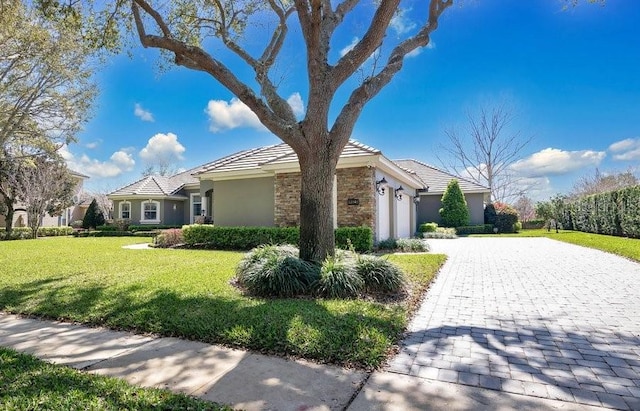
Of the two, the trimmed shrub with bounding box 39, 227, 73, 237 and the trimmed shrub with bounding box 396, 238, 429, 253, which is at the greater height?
the trimmed shrub with bounding box 39, 227, 73, 237

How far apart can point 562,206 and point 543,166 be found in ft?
42.9

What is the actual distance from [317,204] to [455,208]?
19231mm

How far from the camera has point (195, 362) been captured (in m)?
3.57

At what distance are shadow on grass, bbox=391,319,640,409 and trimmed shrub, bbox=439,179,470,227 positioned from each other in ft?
65.8

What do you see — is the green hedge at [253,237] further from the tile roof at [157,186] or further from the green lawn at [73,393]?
the tile roof at [157,186]

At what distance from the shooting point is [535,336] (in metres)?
4.29

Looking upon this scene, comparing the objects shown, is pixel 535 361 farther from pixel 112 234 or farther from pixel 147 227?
pixel 112 234

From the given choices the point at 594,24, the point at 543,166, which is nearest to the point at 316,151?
the point at 594,24

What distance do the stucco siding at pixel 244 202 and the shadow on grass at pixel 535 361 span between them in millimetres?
10866

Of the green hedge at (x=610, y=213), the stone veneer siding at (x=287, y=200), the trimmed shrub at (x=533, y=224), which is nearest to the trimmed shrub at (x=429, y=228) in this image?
the green hedge at (x=610, y=213)

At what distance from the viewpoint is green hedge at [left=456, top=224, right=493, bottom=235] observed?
23756 millimetres

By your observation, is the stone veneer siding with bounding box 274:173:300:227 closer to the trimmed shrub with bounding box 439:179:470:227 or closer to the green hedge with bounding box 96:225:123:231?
the trimmed shrub with bounding box 439:179:470:227

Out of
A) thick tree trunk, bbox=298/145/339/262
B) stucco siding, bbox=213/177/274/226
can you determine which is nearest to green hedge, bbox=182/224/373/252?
stucco siding, bbox=213/177/274/226

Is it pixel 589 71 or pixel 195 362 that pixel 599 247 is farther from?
pixel 195 362
